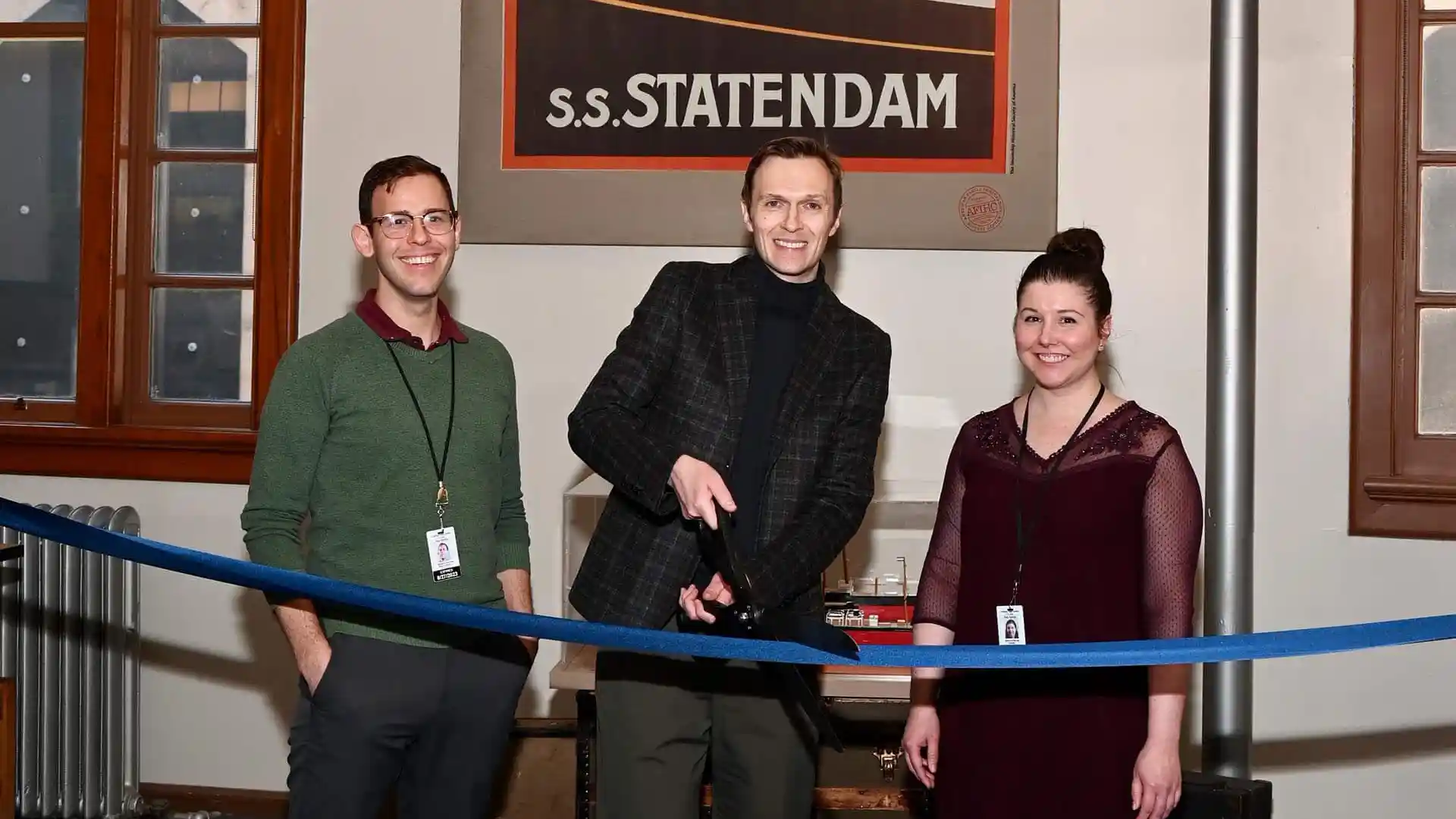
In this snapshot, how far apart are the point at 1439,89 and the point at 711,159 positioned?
1.86m

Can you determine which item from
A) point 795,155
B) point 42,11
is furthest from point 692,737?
point 42,11

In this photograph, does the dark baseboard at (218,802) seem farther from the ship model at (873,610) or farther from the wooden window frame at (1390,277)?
the wooden window frame at (1390,277)

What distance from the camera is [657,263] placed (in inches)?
139

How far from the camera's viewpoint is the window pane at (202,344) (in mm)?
3703

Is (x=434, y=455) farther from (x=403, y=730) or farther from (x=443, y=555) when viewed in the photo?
(x=403, y=730)

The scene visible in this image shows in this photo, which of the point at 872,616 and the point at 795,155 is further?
the point at 872,616

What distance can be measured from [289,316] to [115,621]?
93 centimetres

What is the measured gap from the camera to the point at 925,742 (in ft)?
6.77

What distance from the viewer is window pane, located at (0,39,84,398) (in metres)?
3.75

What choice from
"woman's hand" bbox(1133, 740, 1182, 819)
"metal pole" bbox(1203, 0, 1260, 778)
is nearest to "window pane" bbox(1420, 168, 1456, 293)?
"metal pole" bbox(1203, 0, 1260, 778)

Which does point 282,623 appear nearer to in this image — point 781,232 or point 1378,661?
point 781,232

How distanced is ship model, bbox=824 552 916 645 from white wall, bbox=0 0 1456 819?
373mm

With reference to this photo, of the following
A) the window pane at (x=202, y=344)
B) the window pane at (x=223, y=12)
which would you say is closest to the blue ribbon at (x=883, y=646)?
the window pane at (x=202, y=344)

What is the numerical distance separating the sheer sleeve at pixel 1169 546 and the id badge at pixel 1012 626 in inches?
7.0
